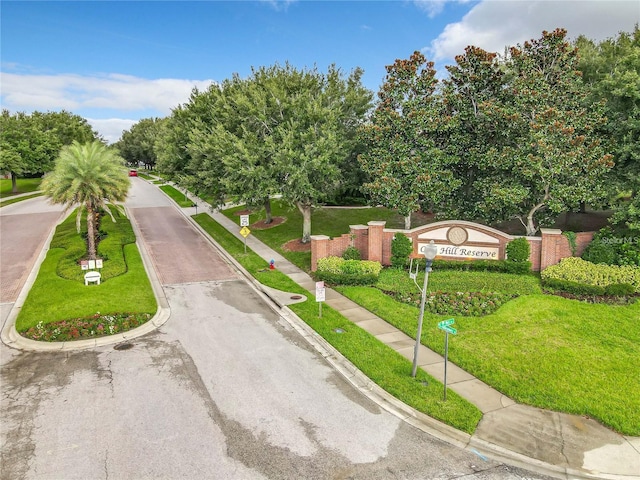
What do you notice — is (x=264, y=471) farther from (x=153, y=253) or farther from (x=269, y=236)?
(x=269, y=236)

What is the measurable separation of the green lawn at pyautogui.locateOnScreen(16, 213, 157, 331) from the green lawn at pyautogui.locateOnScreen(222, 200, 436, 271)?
9.00 meters

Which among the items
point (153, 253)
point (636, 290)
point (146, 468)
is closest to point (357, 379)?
point (146, 468)

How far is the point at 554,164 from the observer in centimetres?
2059

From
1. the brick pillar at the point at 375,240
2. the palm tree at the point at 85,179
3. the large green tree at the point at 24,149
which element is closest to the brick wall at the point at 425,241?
the brick pillar at the point at 375,240

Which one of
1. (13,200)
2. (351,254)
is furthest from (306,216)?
(13,200)

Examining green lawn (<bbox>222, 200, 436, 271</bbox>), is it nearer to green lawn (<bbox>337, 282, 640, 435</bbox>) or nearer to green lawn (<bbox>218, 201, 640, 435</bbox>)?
green lawn (<bbox>218, 201, 640, 435</bbox>)

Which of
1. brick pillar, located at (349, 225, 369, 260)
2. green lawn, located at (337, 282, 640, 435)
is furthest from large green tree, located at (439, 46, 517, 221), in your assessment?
green lawn, located at (337, 282, 640, 435)

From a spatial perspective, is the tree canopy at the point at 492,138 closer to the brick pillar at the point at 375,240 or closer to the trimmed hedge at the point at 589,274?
the brick pillar at the point at 375,240

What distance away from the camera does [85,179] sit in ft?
76.8

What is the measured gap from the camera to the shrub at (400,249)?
899 inches

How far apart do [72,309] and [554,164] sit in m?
21.9

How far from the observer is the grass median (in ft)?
35.5

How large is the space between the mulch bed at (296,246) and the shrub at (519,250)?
11.8 m

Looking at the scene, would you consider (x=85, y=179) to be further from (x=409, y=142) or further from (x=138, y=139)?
(x=138, y=139)
